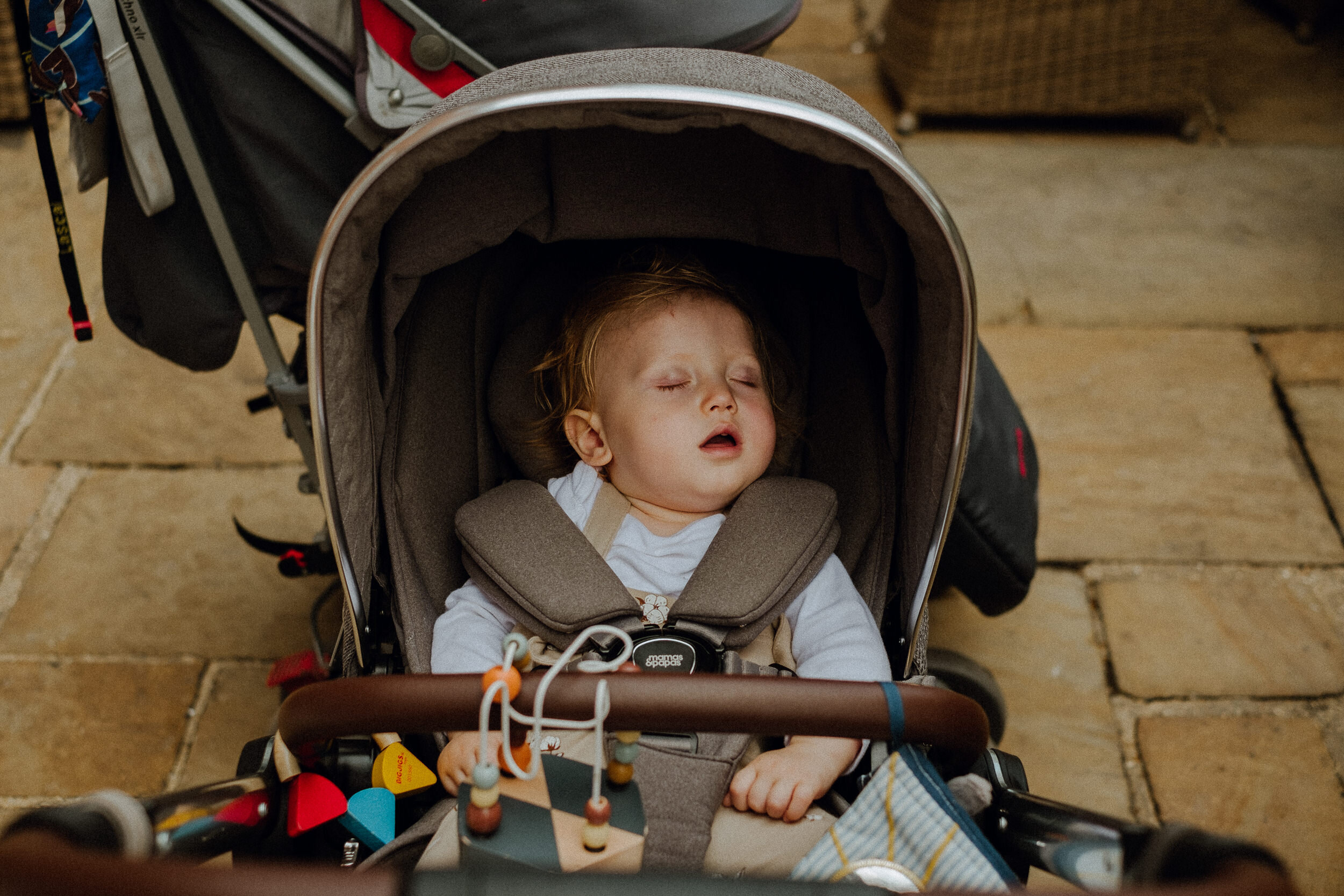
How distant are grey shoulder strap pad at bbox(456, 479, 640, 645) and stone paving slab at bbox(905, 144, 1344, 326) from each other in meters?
1.68

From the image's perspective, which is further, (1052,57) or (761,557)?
(1052,57)

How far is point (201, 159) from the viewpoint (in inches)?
57.3

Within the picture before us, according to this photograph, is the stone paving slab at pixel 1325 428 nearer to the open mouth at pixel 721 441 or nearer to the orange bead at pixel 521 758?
the open mouth at pixel 721 441

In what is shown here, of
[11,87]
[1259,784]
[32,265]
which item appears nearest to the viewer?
[1259,784]

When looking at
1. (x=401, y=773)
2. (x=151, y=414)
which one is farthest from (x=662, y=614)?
(x=151, y=414)

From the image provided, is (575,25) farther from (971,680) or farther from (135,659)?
(135,659)

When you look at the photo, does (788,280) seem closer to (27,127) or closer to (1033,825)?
(1033,825)

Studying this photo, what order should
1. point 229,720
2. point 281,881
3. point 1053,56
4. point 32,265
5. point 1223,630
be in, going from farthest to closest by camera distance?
point 1053,56 < point 32,265 < point 1223,630 < point 229,720 < point 281,881

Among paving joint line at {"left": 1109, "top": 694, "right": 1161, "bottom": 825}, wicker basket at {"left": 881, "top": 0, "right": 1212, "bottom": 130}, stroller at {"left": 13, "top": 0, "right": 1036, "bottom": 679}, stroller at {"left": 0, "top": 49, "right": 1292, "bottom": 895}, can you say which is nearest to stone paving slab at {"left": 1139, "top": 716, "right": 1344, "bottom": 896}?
paving joint line at {"left": 1109, "top": 694, "right": 1161, "bottom": 825}

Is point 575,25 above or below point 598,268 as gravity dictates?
above

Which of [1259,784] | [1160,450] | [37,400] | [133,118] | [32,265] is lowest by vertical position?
[1259,784]

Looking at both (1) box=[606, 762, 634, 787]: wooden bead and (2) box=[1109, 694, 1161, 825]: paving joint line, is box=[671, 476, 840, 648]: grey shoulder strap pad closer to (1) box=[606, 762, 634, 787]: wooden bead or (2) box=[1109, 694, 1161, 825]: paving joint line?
(1) box=[606, 762, 634, 787]: wooden bead

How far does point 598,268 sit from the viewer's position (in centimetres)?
166

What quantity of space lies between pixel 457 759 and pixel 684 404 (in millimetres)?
551
